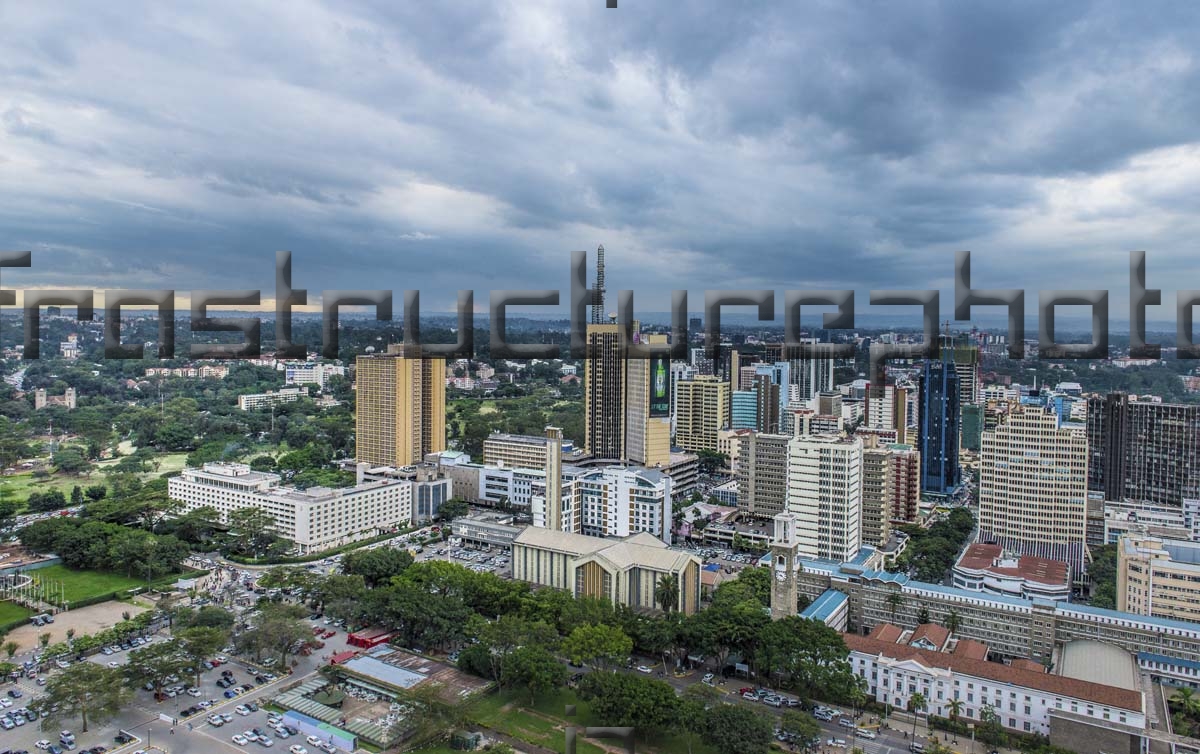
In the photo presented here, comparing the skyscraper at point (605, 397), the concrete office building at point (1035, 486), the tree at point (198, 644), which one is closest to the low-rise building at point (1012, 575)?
the concrete office building at point (1035, 486)

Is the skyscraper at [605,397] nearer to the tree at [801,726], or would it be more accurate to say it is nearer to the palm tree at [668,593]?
the palm tree at [668,593]

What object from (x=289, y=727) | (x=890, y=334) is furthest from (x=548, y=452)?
(x=890, y=334)

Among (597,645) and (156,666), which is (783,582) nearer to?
(597,645)

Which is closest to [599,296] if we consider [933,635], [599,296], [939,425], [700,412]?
[599,296]

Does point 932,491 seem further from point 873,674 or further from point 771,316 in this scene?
point 771,316

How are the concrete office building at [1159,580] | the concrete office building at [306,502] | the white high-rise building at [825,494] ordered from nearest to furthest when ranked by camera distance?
the concrete office building at [1159,580]
the white high-rise building at [825,494]
the concrete office building at [306,502]

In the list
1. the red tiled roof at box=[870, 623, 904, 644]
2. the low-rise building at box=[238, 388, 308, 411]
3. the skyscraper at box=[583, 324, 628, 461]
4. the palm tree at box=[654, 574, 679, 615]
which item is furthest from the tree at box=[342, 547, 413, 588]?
the low-rise building at box=[238, 388, 308, 411]
